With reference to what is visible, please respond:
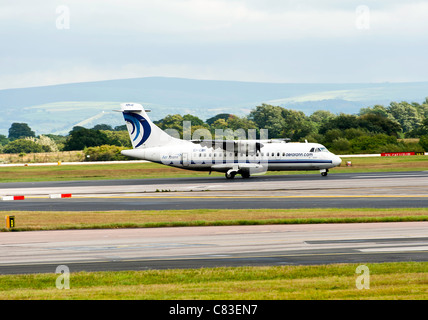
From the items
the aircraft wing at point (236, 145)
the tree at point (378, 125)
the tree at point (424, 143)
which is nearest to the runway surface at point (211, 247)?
the aircraft wing at point (236, 145)

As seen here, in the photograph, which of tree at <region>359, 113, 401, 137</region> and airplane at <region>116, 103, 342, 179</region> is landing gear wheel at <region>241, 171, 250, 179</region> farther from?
tree at <region>359, 113, 401, 137</region>

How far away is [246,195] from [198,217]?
12.4m

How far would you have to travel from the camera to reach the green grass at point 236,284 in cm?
1314

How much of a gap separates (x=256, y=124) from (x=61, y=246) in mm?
156006

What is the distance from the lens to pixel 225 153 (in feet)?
184

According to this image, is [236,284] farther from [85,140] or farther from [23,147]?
[23,147]

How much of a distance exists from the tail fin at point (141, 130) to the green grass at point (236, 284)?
134 ft

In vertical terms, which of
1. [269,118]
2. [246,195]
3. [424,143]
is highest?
[269,118]

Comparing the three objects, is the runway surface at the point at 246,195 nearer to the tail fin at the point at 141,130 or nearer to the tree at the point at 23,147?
the tail fin at the point at 141,130

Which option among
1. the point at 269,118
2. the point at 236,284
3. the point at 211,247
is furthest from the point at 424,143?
the point at 236,284

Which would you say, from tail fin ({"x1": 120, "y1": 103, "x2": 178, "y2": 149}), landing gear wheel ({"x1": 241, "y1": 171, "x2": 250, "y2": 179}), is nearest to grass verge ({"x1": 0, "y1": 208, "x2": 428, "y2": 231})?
tail fin ({"x1": 120, "y1": 103, "x2": 178, "y2": 149})

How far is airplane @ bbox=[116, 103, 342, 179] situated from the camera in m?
54.2

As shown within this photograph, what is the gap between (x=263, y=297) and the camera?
42.1 feet

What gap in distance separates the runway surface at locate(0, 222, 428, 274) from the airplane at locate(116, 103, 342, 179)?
28.6m
